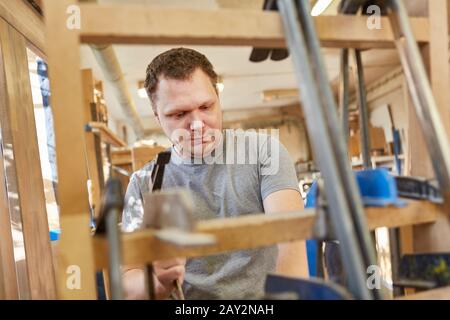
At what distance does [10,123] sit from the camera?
149 centimetres

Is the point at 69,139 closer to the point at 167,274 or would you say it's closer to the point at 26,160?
the point at 167,274

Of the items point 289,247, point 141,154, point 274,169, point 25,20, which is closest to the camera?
point 289,247

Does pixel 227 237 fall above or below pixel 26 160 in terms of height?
below

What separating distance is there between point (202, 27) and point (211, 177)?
666 mm

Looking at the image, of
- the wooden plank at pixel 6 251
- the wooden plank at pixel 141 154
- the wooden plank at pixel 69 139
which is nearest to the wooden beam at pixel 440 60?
the wooden plank at pixel 69 139

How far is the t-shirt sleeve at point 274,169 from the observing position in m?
1.11

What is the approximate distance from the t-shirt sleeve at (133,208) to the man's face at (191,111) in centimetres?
20

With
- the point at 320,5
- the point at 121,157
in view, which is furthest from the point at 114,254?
the point at 121,157

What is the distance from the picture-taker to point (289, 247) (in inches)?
40.8

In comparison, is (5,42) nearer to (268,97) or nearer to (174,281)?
(174,281)

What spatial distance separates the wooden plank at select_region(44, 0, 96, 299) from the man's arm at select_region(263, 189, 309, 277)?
23.1 inches

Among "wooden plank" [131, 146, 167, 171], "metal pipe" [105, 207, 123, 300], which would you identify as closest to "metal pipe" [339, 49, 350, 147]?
"metal pipe" [105, 207, 123, 300]

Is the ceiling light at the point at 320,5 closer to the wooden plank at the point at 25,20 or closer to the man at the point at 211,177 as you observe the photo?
the wooden plank at the point at 25,20

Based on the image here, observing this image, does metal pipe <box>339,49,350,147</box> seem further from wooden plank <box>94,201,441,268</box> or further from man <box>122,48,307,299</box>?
man <box>122,48,307,299</box>
